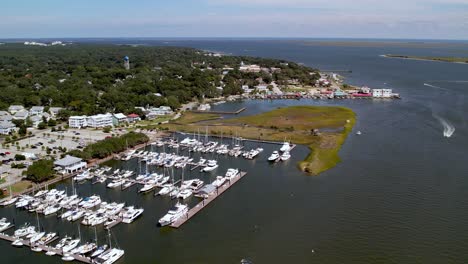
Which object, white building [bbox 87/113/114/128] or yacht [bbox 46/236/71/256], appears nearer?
yacht [bbox 46/236/71/256]

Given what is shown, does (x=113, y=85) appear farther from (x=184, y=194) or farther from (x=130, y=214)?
(x=130, y=214)

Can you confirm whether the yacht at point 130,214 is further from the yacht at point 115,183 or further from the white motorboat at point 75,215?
the yacht at point 115,183

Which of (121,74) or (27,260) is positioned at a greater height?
(121,74)

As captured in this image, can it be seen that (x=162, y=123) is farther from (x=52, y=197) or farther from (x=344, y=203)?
(x=344, y=203)

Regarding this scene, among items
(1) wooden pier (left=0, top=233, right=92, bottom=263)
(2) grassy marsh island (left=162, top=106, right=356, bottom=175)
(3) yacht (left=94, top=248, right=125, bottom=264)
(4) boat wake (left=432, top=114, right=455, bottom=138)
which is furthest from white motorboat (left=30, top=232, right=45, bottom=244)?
(4) boat wake (left=432, top=114, right=455, bottom=138)

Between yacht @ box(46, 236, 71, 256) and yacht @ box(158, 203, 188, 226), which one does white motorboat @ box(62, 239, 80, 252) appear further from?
yacht @ box(158, 203, 188, 226)

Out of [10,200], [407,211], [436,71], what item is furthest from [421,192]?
[436,71]

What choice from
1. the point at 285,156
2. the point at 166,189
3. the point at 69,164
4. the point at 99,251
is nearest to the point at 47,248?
the point at 99,251
